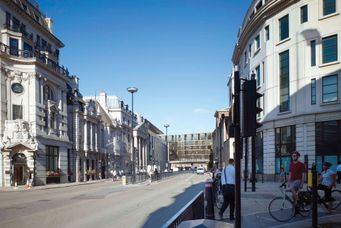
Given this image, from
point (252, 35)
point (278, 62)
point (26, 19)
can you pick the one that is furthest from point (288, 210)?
point (26, 19)

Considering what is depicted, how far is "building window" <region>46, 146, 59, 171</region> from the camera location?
150 ft

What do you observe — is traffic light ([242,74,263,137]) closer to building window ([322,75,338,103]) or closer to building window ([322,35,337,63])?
building window ([322,75,338,103])

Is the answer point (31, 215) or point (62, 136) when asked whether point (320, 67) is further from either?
point (62, 136)

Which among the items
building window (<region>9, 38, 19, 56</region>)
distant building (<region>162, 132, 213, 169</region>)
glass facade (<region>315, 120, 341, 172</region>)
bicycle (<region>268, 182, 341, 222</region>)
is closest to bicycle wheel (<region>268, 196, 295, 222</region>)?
bicycle (<region>268, 182, 341, 222</region>)

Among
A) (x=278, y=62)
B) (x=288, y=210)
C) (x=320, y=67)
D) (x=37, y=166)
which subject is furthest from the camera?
(x=37, y=166)

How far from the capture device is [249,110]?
6395 millimetres

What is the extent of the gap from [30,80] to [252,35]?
2505cm

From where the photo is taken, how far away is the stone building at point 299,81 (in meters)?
31.0

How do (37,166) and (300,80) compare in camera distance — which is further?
(37,166)

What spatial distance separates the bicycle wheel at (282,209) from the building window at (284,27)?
26.6 metres

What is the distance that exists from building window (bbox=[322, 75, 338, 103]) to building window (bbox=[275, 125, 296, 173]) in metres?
3.98

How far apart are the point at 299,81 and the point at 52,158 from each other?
29.9 m

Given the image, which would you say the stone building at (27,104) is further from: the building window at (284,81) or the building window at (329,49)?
the building window at (329,49)

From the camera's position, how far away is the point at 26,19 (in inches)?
1804
